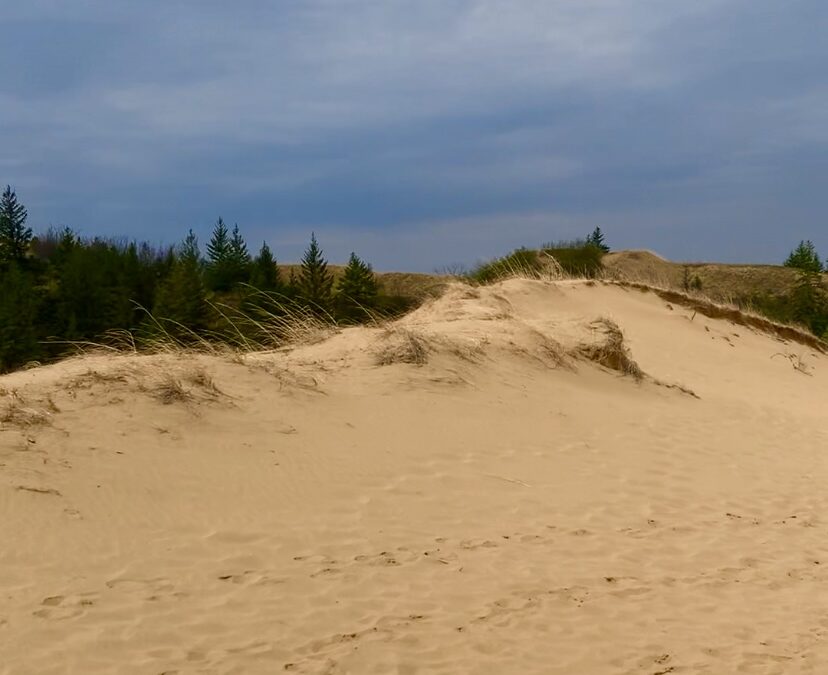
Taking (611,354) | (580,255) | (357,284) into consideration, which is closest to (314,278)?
(357,284)

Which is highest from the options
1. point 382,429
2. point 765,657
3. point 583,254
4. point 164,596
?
point 583,254

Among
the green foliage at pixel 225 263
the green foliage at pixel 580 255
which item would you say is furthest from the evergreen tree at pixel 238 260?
the green foliage at pixel 580 255

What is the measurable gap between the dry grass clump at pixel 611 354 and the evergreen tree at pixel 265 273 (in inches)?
1225

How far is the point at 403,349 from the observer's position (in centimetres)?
934

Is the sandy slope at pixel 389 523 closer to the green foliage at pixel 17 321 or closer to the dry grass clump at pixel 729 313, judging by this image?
the dry grass clump at pixel 729 313

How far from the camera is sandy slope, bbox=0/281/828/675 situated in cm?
441

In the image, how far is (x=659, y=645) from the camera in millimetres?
4625

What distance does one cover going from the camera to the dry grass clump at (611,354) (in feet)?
38.2

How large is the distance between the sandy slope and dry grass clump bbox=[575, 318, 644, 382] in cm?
125

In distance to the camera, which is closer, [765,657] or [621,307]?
[765,657]

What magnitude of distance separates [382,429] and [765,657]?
3.88 meters

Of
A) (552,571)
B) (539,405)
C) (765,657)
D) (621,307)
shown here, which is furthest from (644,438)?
(621,307)

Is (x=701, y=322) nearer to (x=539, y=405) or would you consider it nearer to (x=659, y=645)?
(x=539, y=405)

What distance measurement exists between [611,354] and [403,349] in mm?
3628
